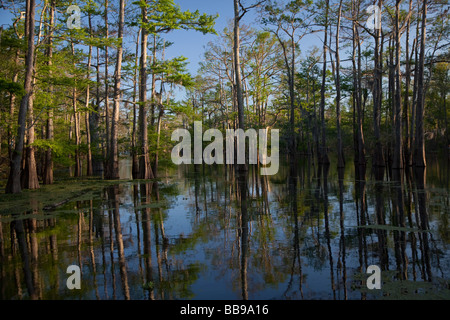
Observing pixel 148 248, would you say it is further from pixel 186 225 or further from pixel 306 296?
pixel 306 296

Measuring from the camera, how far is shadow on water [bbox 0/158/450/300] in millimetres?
3459

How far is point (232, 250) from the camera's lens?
479cm

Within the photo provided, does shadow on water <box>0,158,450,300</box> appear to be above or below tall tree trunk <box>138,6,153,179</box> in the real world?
below

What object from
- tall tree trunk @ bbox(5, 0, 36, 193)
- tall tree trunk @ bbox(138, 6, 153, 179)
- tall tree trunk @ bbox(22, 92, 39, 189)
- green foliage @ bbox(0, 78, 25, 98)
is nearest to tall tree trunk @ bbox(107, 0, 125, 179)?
tall tree trunk @ bbox(138, 6, 153, 179)

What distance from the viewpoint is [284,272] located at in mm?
3855

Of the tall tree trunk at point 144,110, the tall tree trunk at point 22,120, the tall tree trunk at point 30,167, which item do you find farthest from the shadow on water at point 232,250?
the tall tree trunk at point 144,110

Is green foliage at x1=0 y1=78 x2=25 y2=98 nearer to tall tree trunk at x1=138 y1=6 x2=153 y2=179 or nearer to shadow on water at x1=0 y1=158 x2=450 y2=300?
shadow on water at x1=0 y1=158 x2=450 y2=300

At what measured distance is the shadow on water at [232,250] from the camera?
3.46 m

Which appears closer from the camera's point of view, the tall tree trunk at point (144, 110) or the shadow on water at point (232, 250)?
the shadow on water at point (232, 250)

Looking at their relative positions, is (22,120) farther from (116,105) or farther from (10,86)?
(116,105)

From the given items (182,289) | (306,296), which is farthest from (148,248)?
(306,296)

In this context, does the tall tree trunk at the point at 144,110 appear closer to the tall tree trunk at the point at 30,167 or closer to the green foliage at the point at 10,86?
the tall tree trunk at the point at 30,167

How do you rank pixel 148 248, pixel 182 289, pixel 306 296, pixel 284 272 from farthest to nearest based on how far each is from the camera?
pixel 148 248 → pixel 284 272 → pixel 182 289 → pixel 306 296
